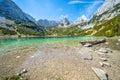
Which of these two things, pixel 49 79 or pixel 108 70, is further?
pixel 108 70

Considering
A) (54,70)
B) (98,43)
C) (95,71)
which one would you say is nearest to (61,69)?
(54,70)

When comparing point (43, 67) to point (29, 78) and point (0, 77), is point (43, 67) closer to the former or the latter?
point (29, 78)

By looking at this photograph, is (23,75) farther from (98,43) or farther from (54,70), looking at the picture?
(98,43)

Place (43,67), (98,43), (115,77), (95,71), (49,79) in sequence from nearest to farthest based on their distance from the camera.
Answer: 1. (49,79)
2. (115,77)
3. (95,71)
4. (43,67)
5. (98,43)

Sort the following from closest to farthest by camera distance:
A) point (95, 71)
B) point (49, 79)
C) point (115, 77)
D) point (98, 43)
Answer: point (49, 79) < point (115, 77) < point (95, 71) < point (98, 43)

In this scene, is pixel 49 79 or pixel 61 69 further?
pixel 61 69

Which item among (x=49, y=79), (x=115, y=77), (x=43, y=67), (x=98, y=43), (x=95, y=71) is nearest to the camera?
(x=49, y=79)

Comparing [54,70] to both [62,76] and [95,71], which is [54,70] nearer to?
[62,76]

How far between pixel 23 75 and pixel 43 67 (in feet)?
14.3

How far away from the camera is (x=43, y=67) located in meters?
23.2

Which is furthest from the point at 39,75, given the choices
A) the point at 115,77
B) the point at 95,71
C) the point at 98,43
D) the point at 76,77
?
the point at 98,43

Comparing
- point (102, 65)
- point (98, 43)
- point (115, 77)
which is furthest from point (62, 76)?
point (98, 43)

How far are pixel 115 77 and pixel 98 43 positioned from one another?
4092cm

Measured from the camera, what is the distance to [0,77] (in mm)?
18703
